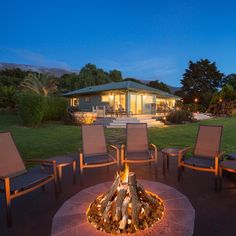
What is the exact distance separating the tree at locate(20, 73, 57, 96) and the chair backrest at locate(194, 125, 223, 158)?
2051 cm

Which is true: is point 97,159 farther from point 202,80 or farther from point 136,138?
point 202,80

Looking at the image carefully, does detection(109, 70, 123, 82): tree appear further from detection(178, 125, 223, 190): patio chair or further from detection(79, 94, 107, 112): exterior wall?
detection(178, 125, 223, 190): patio chair

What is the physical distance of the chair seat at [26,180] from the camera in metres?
2.69

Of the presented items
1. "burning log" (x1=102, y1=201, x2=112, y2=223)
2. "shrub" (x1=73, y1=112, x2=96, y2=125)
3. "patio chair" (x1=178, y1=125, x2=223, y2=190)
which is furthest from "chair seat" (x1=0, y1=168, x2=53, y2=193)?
"shrub" (x1=73, y1=112, x2=96, y2=125)

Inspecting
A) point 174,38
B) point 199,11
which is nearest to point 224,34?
point 174,38

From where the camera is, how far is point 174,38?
39750 mm

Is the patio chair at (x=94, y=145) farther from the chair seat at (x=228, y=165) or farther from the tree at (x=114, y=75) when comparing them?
the tree at (x=114, y=75)

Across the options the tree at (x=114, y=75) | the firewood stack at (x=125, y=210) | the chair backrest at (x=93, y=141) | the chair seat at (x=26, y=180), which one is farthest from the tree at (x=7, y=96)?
the firewood stack at (x=125, y=210)

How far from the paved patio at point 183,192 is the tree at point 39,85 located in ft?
65.1

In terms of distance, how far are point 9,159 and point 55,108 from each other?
15.0 m

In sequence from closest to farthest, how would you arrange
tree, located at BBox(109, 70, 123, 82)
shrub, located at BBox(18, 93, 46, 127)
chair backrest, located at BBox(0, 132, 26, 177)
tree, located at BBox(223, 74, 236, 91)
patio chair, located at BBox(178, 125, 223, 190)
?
chair backrest, located at BBox(0, 132, 26, 177) → patio chair, located at BBox(178, 125, 223, 190) → shrub, located at BBox(18, 93, 46, 127) → tree, located at BBox(223, 74, 236, 91) → tree, located at BBox(109, 70, 123, 82)

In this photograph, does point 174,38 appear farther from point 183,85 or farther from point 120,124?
point 120,124

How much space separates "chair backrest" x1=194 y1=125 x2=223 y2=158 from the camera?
4031mm

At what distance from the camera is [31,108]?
1365 cm
